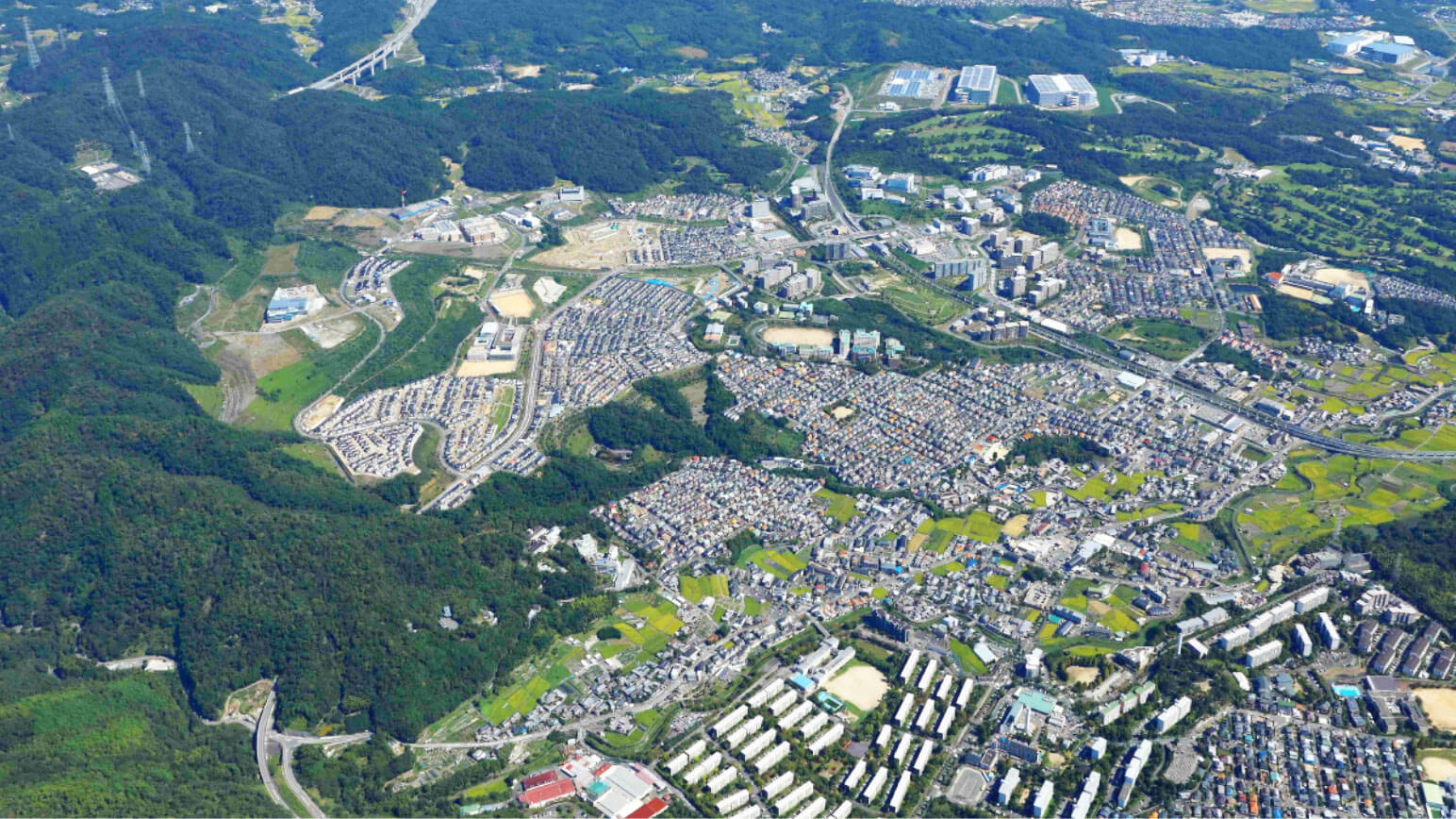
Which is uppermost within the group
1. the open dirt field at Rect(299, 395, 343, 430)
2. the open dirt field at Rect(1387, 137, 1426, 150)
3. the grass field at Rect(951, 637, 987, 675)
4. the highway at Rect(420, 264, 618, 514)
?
the open dirt field at Rect(1387, 137, 1426, 150)

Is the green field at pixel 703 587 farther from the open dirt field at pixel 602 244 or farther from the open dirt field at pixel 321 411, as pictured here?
the open dirt field at pixel 602 244

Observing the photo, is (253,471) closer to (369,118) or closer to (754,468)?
(754,468)

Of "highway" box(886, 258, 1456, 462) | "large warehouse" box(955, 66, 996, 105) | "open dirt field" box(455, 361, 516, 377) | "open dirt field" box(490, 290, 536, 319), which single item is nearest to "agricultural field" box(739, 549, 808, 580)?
"open dirt field" box(455, 361, 516, 377)

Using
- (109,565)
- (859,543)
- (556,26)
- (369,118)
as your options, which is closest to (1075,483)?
(859,543)

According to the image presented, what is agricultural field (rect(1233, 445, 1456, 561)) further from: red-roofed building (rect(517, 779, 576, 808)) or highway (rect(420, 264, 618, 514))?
highway (rect(420, 264, 618, 514))

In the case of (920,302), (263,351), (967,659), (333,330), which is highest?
(967,659)

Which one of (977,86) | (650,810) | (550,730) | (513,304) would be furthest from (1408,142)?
(650,810)

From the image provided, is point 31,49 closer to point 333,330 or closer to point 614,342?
point 333,330
